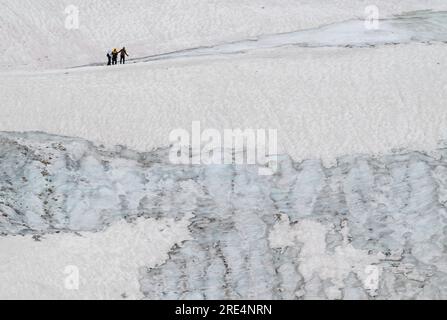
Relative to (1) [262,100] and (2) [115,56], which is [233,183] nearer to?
(1) [262,100]

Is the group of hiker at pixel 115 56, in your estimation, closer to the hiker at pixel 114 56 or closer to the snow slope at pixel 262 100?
the hiker at pixel 114 56

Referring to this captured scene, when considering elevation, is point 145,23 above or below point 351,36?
above

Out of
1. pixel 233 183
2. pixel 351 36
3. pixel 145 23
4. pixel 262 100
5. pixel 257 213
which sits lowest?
pixel 257 213

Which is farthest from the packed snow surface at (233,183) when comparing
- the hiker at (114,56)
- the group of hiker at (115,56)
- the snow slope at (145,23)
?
the snow slope at (145,23)

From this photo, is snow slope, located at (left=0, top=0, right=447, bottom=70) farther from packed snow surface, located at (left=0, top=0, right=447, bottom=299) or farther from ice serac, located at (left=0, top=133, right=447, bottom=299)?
ice serac, located at (left=0, top=133, right=447, bottom=299)

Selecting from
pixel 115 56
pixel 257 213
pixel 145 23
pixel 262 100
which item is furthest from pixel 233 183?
pixel 145 23
